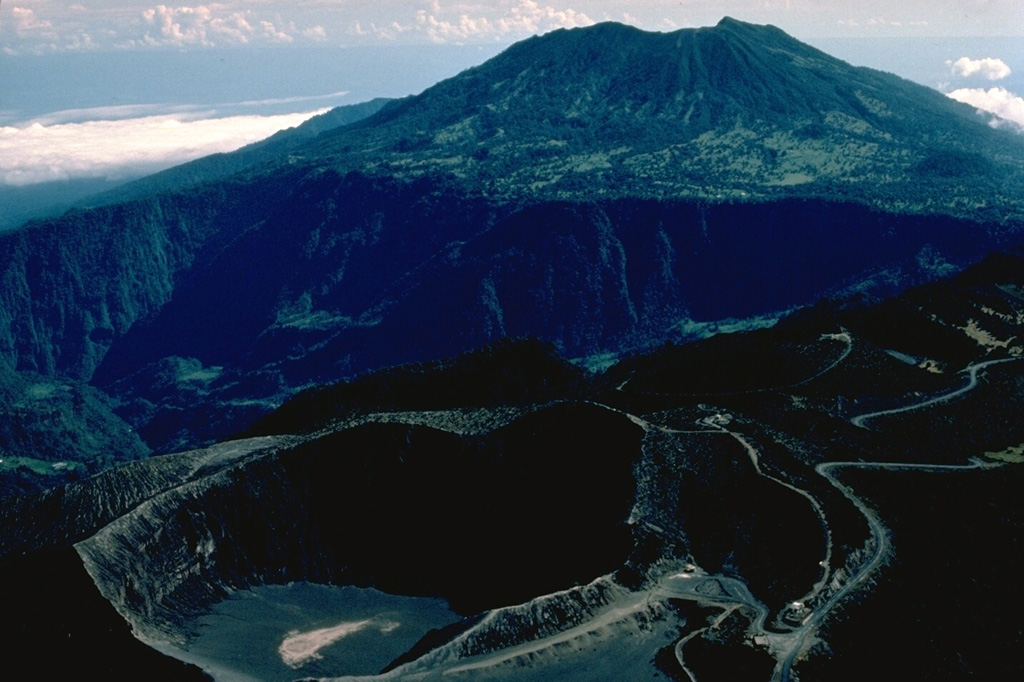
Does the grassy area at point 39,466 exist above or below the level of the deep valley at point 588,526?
below

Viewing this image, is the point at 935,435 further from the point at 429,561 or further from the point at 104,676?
the point at 104,676

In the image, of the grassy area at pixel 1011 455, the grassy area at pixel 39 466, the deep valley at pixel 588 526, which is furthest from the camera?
the grassy area at pixel 39 466

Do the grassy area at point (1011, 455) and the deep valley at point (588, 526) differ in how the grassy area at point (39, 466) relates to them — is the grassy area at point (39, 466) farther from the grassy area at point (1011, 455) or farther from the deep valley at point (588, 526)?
the grassy area at point (1011, 455)

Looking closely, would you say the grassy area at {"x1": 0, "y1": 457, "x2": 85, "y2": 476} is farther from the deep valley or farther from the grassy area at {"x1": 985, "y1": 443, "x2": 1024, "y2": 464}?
the grassy area at {"x1": 985, "y1": 443, "x2": 1024, "y2": 464}

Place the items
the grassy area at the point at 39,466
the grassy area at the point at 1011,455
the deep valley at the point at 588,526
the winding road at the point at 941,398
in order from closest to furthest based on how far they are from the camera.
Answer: the deep valley at the point at 588,526, the grassy area at the point at 1011,455, the winding road at the point at 941,398, the grassy area at the point at 39,466

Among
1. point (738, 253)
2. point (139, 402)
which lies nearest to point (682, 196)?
point (738, 253)

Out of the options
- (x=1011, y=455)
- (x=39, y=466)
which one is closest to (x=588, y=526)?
(x=1011, y=455)

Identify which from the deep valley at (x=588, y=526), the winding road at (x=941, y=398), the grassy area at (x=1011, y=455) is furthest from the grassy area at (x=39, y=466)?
the grassy area at (x=1011, y=455)

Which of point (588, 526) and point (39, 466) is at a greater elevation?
point (588, 526)

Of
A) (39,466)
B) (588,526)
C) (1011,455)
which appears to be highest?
(588,526)

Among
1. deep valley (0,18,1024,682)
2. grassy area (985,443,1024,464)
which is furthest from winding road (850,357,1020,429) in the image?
grassy area (985,443,1024,464)

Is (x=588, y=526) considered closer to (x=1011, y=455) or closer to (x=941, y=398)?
(x=1011, y=455)
